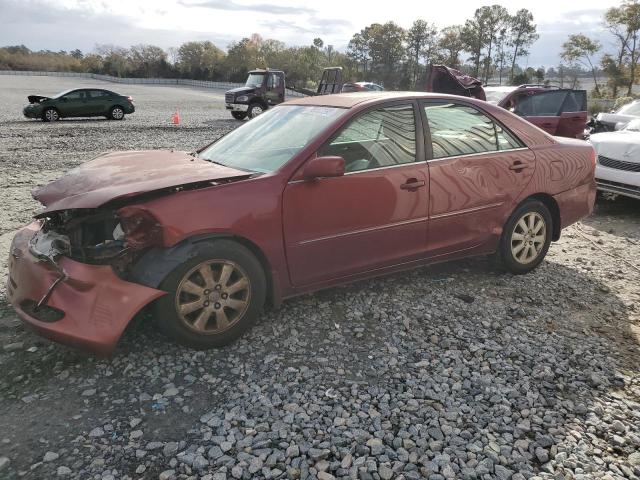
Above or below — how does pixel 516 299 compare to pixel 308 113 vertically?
below

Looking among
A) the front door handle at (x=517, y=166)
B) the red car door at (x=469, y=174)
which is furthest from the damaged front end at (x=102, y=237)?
the front door handle at (x=517, y=166)

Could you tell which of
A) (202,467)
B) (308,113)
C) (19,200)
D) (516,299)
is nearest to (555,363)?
(516,299)

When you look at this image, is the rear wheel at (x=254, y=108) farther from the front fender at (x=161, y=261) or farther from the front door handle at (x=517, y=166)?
the front fender at (x=161, y=261)

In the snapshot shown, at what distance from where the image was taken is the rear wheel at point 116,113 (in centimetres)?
1943

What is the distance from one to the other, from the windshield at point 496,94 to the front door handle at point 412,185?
308 inches

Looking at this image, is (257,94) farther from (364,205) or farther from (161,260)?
(161,260)

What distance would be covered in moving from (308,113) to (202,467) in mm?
2717

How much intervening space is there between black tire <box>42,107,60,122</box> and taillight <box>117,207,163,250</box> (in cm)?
1762

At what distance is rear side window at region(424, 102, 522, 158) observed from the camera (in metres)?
4.10

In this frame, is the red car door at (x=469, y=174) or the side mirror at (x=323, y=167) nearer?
the side mirror at (x=323, y=167)

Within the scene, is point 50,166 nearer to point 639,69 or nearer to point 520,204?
point 520,204

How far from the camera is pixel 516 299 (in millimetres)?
4262

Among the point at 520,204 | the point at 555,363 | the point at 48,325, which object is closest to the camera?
the point at 48,325

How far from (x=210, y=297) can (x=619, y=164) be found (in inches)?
245
